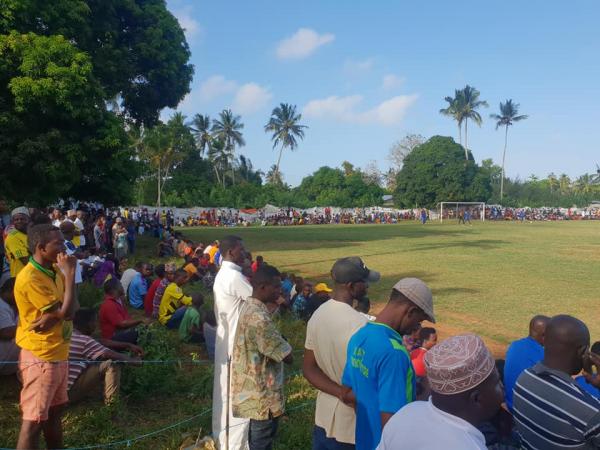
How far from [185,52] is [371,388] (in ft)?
74.9

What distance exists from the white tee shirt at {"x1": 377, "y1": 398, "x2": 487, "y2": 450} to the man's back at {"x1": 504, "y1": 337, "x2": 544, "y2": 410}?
6.96 ft

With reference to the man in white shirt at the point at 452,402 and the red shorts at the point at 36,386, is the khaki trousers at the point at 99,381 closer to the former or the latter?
the red shorts at the point at 36,386

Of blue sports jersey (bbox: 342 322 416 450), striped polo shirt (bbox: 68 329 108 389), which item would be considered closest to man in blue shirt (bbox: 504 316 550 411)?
blue sports jersey (bbox: 342 322 416 450)

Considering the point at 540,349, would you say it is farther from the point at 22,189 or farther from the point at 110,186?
the point at 110,186

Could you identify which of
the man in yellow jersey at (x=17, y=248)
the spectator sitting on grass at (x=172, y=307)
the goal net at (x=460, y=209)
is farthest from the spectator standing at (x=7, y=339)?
the goal net at (x=460, y=209)

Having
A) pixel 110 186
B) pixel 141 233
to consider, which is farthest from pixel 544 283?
pixel 141 233

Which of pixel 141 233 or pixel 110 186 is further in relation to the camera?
pixel 141 233

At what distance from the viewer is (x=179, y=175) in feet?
189

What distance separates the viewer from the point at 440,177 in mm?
62750

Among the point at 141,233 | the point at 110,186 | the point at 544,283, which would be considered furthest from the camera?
the point at 141,233

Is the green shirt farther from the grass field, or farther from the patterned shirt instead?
the patterned shirt

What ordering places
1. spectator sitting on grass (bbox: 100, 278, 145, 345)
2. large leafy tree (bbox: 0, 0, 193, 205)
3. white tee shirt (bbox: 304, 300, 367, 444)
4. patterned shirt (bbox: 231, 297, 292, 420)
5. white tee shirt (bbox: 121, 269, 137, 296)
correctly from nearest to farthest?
white tee shirt (bbox: 304, 300, 367, 444) → patterned shirt (bbox: 231, 297, 292, 420) → spectator sitting on grass (bbox: 100, 278, 145, 345) → white tee shirt (bbox: 121, 269, 137, 296) → large leafy tree (bbox: 0, 0, 193, 205)

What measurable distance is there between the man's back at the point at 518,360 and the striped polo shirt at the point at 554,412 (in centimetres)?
108

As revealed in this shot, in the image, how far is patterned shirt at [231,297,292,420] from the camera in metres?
3.54
